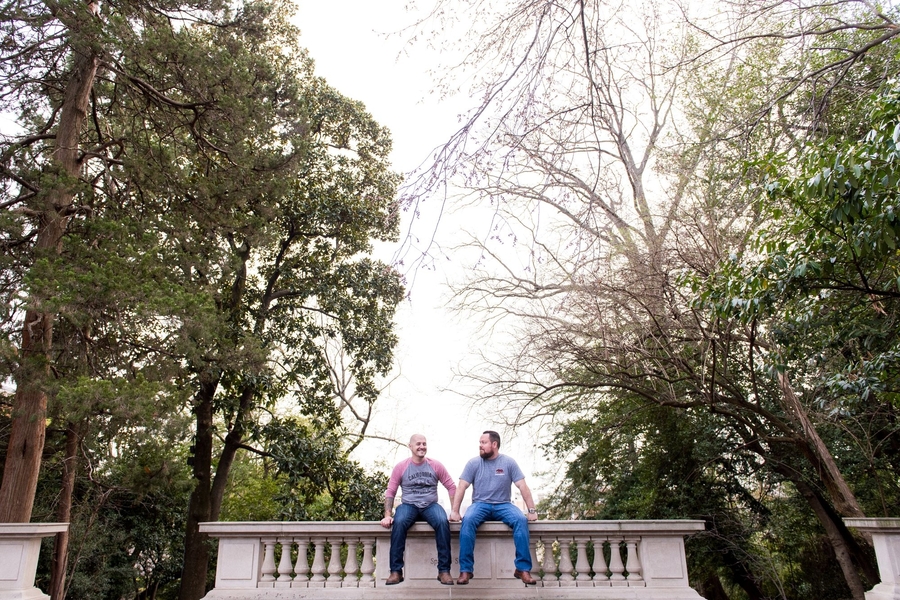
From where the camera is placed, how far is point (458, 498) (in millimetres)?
6211

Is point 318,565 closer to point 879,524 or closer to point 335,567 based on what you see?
point 335,567

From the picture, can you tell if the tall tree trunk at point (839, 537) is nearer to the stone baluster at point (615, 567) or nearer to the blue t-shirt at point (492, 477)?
the stone baluster at point (615, 567)

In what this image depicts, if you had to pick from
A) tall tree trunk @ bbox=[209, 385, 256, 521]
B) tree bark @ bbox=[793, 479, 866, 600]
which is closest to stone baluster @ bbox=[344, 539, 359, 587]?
tall tree trunk @ bbox=[209, 385, 256, 521]

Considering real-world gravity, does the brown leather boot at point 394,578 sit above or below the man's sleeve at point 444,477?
below

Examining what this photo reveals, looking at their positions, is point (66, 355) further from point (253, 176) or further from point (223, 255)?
point (253, 176)

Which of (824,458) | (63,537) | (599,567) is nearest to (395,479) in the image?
(599,567)

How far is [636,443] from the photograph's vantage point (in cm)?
1503

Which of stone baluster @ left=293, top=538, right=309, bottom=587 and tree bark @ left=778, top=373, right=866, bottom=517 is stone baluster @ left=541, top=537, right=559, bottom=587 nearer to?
stone baluster @ left=293, top=538, right=309, bottom=587

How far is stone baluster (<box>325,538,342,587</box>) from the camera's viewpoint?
6406 millimetres

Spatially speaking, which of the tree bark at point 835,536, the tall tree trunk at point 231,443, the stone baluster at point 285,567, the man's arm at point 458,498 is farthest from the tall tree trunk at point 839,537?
the tall tree trunk at point 231,443

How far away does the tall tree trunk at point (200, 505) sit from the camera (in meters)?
12.3

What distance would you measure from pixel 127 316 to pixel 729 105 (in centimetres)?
1087

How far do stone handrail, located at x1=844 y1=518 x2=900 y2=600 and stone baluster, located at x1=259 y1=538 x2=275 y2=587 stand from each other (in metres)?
5.61

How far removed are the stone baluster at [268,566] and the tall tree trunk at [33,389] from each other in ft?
13.0
